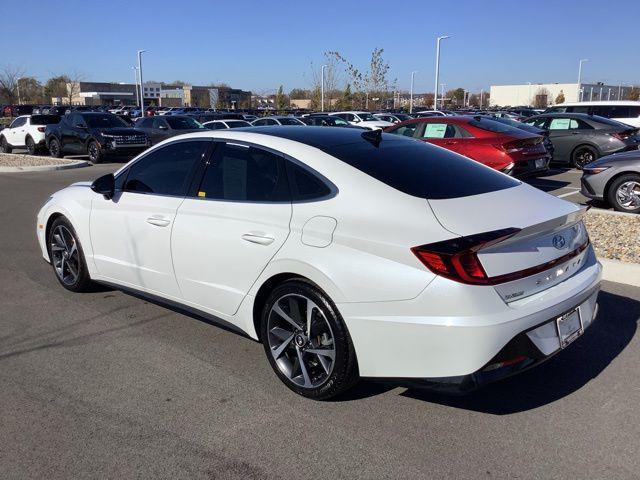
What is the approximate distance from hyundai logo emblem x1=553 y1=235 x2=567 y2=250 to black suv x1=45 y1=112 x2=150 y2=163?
17843mm

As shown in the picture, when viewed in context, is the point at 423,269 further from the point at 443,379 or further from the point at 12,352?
the point at 12,352

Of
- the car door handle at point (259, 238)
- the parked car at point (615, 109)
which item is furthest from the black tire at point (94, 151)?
the car door handle at point (259, 238)

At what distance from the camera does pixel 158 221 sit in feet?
14.6

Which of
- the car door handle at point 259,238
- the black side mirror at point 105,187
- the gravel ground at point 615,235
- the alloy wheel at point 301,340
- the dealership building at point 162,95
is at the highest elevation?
the dealership building at point 162,95

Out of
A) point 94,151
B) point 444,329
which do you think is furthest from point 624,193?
point 94,151

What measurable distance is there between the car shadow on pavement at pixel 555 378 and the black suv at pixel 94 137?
17.3 meters

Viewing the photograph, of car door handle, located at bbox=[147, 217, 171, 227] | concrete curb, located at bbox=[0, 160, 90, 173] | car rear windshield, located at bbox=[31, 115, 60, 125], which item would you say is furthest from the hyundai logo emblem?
car rear windshield, located at bbox=[31, 115, 60, 125]

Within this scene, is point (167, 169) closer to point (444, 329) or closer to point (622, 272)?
point (444, 329)

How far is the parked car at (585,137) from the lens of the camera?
1531cm

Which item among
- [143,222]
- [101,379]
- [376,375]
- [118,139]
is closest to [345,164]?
[376,375]

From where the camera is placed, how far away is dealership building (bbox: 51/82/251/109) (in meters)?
101

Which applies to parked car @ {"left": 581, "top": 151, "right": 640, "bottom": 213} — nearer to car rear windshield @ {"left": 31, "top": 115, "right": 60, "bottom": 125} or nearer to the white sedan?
the white sedan

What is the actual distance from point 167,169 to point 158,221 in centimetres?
47

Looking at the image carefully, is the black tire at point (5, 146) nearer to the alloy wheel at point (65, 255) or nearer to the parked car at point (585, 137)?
the parked car at point (585, 137)
